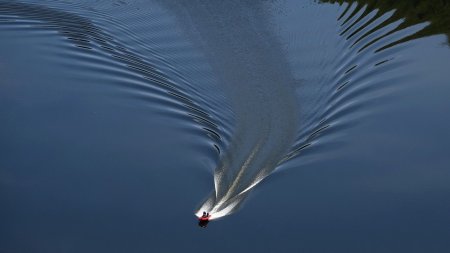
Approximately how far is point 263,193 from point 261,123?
1.57 meters

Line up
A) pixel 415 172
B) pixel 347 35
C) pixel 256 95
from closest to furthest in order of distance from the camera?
pixel 415 172 → pixel 256 95 → pixel 347 35

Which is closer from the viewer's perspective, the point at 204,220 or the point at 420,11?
the point at 204,220

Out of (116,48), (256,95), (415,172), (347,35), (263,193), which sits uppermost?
(347,35)

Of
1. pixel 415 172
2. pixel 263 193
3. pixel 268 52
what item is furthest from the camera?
pixel 268 52

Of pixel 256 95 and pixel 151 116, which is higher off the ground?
pixel 256 95

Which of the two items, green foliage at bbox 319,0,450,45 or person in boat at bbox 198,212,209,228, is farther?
green foliage at bbox 319,0,450,45

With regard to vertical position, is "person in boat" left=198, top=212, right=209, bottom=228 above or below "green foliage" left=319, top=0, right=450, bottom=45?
below

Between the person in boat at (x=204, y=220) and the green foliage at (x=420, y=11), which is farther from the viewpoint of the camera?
the green foliage at (x=420, y=11)

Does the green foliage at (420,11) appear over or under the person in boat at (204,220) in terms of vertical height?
over

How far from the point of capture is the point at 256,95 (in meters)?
12.2

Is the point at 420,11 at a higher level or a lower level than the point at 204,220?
higher

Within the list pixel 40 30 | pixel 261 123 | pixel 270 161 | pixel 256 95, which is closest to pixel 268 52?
pixel 256 95

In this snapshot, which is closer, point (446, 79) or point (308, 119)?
point (308, 119)

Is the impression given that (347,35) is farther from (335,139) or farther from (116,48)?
(116,48)
